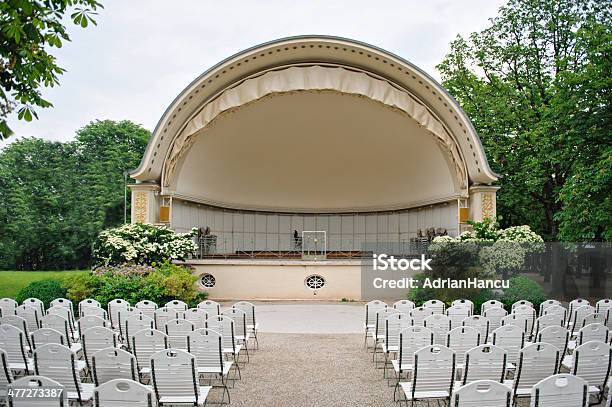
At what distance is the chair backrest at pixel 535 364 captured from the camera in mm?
6098

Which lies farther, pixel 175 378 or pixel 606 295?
pixel 606 295

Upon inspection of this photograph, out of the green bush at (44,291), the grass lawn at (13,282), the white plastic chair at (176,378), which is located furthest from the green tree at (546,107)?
the grass lawn at (13,282)

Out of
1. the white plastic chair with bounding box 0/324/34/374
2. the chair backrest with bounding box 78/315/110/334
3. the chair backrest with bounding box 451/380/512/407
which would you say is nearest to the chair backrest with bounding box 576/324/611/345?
the chair backrest with bounding box 451/380/512/407

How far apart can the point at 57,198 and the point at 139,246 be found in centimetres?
2163

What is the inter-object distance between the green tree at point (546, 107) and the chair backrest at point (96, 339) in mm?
12998

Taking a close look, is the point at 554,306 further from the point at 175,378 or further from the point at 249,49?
the point at 249,49

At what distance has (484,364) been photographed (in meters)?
6.18

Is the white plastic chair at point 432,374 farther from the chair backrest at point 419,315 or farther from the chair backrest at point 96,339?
the chair backrest at point 96,339

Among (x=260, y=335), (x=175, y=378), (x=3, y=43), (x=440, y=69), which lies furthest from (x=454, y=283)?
(x=440, y=69)

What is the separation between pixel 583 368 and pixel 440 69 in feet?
73.6

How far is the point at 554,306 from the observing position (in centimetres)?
1024

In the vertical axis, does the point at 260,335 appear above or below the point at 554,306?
below

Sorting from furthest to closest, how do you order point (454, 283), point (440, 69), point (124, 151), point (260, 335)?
point (124, 151), point (440, 69), point (454, 283), point (260, 335)

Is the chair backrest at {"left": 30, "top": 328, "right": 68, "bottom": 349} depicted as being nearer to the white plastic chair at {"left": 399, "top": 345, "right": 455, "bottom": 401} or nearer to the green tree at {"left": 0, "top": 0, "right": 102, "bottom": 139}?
the green tree at {"left": 0, "top": 0, "right": 102, "bottom": 139}
